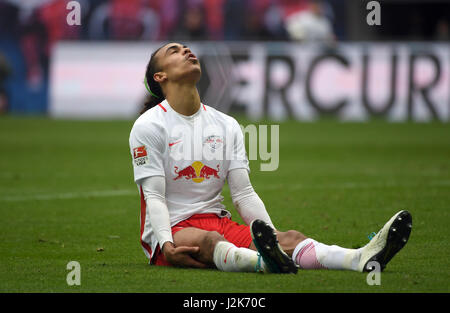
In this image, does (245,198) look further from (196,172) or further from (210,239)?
(210,239)

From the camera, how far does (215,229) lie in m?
6.05

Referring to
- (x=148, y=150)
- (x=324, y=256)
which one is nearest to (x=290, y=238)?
(x=324, y=256)

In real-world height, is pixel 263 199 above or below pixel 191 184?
below

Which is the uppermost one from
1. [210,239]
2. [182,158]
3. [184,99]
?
[184,99]

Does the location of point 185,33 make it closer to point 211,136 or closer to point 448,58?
point 448,58

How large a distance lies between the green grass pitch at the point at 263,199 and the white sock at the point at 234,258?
7 centimetres

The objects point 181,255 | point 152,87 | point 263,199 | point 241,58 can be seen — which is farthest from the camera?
point 241,58

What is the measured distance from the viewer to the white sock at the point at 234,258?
18.4 feet

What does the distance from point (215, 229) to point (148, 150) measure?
2.22ft

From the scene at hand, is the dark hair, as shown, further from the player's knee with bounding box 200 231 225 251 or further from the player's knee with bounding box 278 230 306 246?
the player's knee with bounding box 278 230 306 246

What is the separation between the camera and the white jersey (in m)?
6.00

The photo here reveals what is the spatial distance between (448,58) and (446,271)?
16167mm

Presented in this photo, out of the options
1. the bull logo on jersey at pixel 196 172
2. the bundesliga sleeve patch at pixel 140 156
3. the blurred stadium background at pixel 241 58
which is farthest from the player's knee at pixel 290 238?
the blurred stadium background at pixel 241 58

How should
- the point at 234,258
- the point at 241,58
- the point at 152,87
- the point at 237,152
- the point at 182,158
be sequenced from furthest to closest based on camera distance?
the point at 241,58, the point at 152,87, the point at 237,152, the point at 182,158, the point at 234,258
